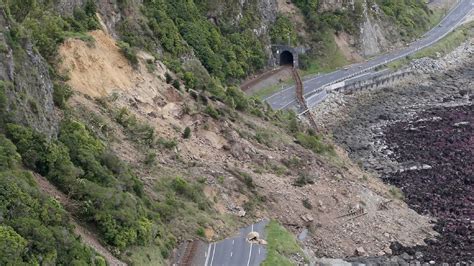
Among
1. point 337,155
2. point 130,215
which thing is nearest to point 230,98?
point 337,155

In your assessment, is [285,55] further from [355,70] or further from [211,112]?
[211,112]

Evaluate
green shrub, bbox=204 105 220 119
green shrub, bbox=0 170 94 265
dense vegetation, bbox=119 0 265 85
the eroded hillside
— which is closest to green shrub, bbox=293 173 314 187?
the eroded hillside

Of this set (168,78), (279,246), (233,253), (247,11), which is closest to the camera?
(233,253)

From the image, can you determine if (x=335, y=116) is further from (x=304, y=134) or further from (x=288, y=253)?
(x=288, y=253)

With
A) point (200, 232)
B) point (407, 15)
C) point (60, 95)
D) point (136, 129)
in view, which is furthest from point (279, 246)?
point (407, 15)

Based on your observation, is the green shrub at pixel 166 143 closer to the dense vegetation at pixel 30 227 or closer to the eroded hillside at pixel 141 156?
the eroded hillside at pixel 141 156

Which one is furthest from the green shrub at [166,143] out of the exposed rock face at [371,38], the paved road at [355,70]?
the exposed rock face at [371,38]
